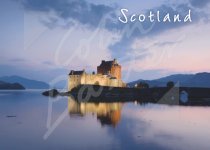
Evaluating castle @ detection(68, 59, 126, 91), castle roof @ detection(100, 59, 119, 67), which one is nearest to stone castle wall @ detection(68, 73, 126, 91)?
castle @ detection(68, 59, 126, 91)

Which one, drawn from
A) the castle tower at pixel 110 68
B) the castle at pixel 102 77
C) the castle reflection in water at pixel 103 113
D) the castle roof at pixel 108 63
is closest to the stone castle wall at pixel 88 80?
the castle at pixel 102 77

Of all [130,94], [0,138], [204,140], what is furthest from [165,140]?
[130,94]

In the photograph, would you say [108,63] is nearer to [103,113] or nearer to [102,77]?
[102,77]

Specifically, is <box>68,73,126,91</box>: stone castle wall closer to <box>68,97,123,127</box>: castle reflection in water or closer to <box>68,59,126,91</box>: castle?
<box>68,59,126,91</box>: castle

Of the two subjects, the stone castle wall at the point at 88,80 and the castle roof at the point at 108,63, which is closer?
the stone castle wall at the point at 88,80

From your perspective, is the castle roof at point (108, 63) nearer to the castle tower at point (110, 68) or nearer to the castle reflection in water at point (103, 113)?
the castle tower at point (110, 68)

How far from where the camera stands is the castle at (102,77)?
110 meters

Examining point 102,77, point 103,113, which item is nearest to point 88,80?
point 102,77

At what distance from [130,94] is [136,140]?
3150 inches

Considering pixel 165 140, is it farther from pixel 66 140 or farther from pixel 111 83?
pixel 111 83

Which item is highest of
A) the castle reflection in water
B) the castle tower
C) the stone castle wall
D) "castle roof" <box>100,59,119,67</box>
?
"castle roof" <box>100,59,119,67</box>

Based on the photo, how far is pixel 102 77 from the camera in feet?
374

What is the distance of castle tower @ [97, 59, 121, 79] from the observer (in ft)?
408

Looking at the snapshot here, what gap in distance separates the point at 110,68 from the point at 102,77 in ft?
38.3
